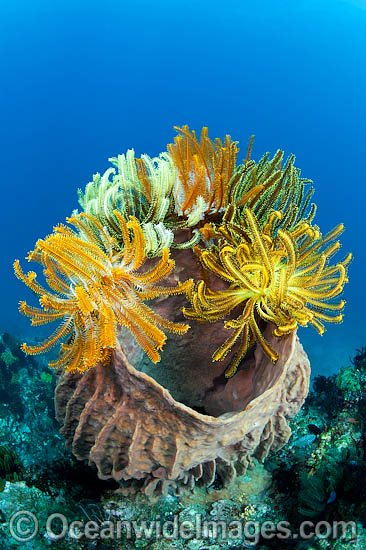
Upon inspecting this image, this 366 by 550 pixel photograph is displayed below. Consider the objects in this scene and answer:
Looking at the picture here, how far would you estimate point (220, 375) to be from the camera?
495 cm

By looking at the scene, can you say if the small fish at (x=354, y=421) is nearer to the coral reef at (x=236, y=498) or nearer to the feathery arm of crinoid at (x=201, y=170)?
the coral reef at (x=236, y=498)

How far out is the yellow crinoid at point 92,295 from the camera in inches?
131

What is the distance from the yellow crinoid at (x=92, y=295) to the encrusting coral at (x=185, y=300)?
0.04 ft

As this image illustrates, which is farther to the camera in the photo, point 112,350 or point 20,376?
point 20,376

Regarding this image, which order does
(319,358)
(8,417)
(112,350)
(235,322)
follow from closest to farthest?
1. (112,350)
2. (235,322)
3. (8,417)
4. (319,358)

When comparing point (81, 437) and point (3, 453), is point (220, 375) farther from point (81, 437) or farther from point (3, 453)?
point (3, 453)

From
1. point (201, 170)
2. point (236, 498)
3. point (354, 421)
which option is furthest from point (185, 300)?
point (354, 421)

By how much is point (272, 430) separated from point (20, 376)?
879cm

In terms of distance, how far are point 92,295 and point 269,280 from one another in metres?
1.66

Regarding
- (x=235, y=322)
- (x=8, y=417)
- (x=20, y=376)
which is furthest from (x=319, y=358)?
(x=235, y=322)

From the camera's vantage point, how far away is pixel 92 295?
337cm

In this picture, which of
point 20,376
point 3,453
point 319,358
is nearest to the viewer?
point 3,453

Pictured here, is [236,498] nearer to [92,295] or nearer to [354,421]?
[354,421]

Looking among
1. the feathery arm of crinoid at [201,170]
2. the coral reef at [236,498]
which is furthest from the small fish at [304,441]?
the feathery arm of crinoid at [201,170]
